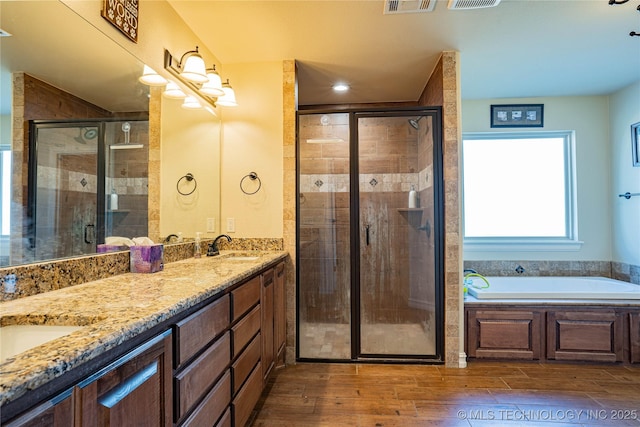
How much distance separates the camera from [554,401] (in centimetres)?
199

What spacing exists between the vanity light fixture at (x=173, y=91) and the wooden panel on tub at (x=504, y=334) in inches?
111

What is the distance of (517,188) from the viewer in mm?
3625

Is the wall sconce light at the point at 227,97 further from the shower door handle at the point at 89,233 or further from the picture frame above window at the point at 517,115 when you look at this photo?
the picture frame above window at the point at 517,115

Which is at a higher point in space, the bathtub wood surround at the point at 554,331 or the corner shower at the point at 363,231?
the corner shower at the point at 363,231

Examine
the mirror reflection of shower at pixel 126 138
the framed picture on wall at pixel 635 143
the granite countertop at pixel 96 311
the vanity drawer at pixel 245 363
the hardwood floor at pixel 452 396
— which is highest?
the framed picture on wall at pixel 635 143

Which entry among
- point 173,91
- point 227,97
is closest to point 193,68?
point 173,91

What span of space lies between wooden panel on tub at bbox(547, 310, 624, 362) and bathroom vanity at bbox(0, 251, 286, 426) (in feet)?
7.93

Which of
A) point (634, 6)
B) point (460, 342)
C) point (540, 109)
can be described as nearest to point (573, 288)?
point (460, 342)

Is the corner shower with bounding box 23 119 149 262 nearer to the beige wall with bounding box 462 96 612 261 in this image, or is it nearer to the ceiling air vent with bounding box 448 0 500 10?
the ceiling air vent with bounding box 448 0 500 10

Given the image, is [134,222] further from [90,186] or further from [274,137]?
[274,137]

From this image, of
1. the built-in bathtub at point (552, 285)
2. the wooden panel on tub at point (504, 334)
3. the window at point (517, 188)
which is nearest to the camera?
the wooden panel on tub at point (504, 334)

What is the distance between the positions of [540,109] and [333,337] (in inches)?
135

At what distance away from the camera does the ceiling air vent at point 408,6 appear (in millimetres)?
1886

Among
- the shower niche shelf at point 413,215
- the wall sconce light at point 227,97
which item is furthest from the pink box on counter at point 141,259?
the shower niche shelf at point 413,215
